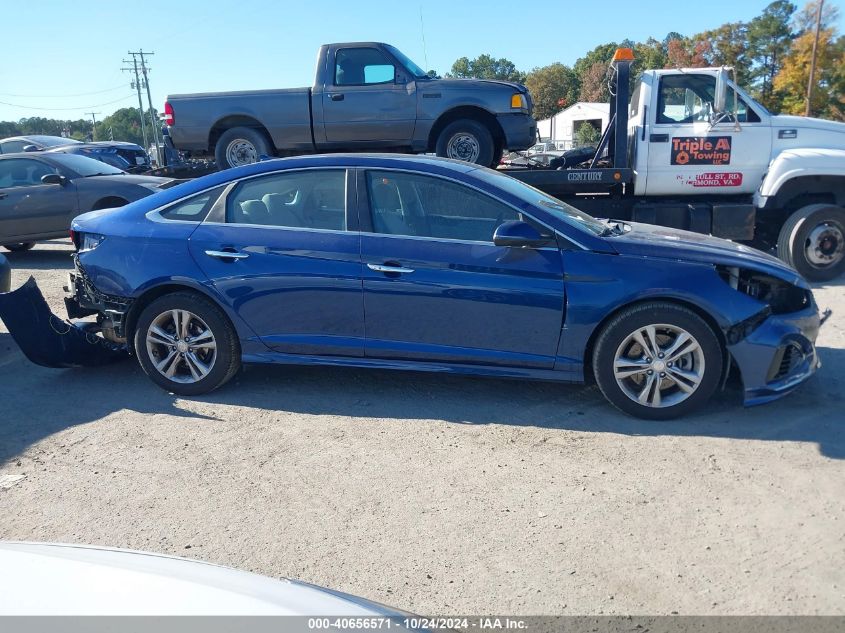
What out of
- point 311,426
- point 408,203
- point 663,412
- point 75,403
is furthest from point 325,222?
point 663,412

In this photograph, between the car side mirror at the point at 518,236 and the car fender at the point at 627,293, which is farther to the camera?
the car side mirror at the point at 518,236

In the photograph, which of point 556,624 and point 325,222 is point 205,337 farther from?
point 556,624

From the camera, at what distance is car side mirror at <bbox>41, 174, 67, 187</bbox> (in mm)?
10445

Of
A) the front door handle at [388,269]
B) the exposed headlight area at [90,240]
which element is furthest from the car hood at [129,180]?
the front door handle at [388,269]

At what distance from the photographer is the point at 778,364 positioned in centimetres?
431

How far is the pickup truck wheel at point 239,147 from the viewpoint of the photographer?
9.08m

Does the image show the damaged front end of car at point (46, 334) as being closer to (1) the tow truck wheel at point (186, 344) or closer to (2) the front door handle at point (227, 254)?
(1) the tow truck wheel at point (186, 344)

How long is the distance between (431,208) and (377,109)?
454 cm

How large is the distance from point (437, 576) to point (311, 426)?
175 cm

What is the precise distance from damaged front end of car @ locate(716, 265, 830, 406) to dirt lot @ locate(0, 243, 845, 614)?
0.81ft

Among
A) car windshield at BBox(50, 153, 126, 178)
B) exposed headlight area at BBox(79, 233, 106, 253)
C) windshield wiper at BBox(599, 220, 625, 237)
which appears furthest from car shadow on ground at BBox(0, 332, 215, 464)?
car windshield at BBox(50, 153, 126, 178)

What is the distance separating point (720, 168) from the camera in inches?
328

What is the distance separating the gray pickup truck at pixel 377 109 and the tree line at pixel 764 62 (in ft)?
89.4

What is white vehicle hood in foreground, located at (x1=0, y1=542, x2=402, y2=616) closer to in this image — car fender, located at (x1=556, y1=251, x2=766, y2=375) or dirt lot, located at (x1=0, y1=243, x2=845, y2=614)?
dirt lot, located at (x1=0, y1=243, x2=845, y2=614)
